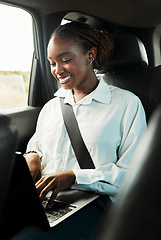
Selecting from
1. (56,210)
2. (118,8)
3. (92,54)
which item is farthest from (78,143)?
(118,8)

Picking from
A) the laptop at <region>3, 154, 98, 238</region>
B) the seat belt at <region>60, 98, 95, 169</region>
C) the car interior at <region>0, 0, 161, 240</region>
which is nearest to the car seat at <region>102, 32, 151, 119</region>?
the car interior at <region>0, 0, 161, 240</region>

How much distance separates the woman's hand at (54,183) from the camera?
979 mm

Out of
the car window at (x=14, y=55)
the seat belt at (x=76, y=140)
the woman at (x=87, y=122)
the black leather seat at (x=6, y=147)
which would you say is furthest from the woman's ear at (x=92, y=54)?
the black leather seat at (x=6, y=147)

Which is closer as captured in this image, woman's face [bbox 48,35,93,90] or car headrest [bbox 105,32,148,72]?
woman's face [bbox 48,35,93,90]

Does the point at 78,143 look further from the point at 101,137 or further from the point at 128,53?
the point at 128,53

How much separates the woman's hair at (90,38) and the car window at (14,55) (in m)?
0.48

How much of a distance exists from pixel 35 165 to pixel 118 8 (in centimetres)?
99

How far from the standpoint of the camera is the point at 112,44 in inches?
55.9

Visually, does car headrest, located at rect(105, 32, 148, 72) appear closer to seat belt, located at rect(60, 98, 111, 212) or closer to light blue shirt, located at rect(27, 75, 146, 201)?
light blue shirt, located at rect(27, 75, 146, 201)

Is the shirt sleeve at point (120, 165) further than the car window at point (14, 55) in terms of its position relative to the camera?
No

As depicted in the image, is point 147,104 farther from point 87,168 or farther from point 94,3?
point 94,3

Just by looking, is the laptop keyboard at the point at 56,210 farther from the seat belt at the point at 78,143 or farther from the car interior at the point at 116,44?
the car interior at the point at 116,44

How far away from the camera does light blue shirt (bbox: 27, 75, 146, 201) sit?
109cm

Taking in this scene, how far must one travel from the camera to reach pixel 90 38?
1.31 m
